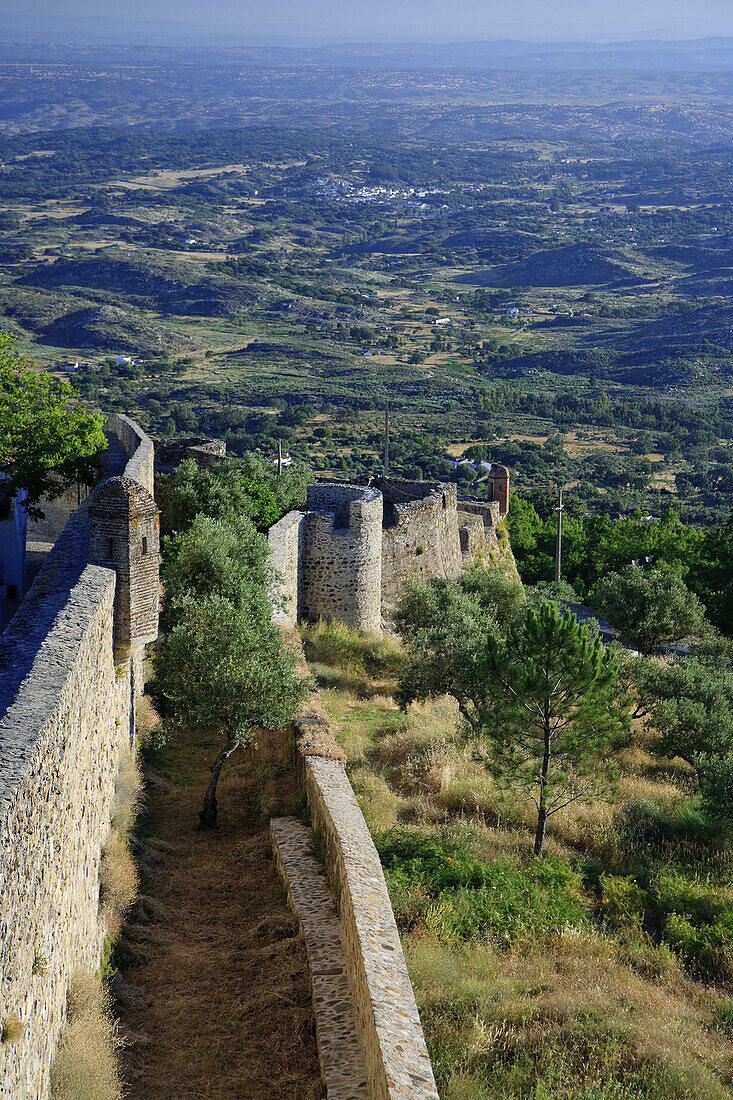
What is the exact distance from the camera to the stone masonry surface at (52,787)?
236 inches

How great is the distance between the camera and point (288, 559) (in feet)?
57.7

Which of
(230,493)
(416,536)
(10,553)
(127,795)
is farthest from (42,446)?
(416,536)

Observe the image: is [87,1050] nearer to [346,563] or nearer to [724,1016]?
[724,1016]

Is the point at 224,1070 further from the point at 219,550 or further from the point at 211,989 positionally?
the point at 219,550

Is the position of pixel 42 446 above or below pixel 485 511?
above

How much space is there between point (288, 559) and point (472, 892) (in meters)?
8.34

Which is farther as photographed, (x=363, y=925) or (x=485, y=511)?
(x=485, y=511)

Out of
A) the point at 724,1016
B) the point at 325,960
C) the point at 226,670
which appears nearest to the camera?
the point at 325,960

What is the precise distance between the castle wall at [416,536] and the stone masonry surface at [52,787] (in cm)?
963

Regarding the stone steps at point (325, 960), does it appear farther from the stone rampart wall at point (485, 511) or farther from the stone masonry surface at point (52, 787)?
the stone rampart wall at point (485, 511)

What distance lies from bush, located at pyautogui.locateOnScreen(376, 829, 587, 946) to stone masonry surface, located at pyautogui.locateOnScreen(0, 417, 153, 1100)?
273cm

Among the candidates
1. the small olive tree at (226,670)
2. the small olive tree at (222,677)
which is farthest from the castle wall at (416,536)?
the small olive tree at (222,677)

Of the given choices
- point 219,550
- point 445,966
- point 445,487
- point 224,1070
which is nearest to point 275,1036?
point 224,1070

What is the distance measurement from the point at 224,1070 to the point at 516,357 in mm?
119025
